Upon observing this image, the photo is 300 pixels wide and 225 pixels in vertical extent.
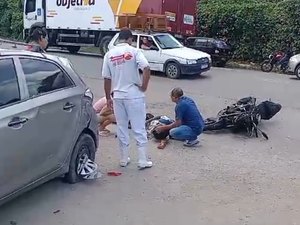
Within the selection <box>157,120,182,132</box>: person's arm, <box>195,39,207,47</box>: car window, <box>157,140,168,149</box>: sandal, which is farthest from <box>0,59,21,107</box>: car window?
<box>195,39,207,47</box>: car window

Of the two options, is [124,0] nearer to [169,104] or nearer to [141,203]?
[169,104]

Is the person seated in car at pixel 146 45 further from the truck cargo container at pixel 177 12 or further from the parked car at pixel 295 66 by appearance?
the parked car at pixel 295 66

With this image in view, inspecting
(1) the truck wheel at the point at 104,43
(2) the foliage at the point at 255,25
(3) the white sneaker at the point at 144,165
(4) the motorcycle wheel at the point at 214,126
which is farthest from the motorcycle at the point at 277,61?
(3) the white sneaker at the point at 144,165

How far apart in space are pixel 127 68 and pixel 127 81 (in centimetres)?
16

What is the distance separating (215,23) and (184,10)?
2735mm

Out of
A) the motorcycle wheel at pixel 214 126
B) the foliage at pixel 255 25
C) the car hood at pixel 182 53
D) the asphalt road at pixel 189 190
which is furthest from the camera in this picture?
the foliage at pixel 255 25

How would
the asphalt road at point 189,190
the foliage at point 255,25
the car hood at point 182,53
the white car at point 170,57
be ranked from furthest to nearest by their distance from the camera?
the foliage at point 255,25 → the car hood at point 182,53 → the white car at point 170,57 → the asphalt road at point 189,190

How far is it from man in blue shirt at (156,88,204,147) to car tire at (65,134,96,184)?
2500 millimetres

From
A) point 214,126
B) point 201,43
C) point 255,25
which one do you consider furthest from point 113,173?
point 255,25

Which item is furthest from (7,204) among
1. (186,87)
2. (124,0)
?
(124,0)

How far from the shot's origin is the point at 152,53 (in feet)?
66.0

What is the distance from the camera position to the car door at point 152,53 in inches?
787

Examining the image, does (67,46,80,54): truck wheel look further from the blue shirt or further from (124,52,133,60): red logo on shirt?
(124,52,133,60): red logo on shirt

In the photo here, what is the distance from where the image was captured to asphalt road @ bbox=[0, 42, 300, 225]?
573 centimetres
